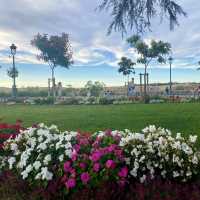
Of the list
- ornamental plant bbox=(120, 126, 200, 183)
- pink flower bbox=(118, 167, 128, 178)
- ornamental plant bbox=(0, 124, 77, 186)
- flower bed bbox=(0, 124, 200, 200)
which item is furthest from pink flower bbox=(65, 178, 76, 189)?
ornamental plant bbox=(120, 126, 200, 183)

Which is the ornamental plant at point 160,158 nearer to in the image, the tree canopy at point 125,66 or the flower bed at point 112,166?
the flower bed at point 112,166

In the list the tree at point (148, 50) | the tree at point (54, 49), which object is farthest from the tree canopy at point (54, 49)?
the tree at point (148, 50)

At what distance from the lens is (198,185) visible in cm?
467

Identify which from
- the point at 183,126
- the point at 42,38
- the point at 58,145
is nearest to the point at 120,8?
the point at 183,126

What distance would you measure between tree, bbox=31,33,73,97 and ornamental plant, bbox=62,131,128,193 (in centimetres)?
4554

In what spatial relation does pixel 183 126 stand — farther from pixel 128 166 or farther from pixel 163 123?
pixel 128 166

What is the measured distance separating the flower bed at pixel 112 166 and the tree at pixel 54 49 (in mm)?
45067

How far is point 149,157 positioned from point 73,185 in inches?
44.1

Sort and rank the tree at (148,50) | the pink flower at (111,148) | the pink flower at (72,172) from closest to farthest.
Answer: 1. the pink flower at (72,172)
2. the pink flower at (111,148)
3. the tree at (148,50)

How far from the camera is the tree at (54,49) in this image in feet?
166

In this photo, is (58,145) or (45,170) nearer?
(45,170)

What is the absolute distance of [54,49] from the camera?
50.3 metres

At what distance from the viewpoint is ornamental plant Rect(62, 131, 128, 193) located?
442cm

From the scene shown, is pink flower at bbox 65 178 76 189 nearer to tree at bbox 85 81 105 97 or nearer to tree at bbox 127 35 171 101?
tree at bbox 127 35 171 101
